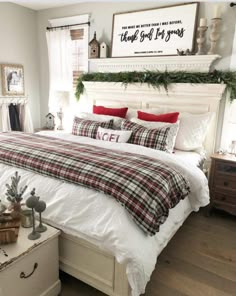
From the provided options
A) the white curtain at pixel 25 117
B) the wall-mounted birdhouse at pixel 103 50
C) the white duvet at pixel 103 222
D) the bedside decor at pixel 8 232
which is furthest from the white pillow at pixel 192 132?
the white curtain at pixel 25 117

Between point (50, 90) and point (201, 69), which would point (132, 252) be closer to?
point (201, 69)

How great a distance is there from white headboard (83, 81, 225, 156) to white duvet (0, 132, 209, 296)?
1417 millimetres

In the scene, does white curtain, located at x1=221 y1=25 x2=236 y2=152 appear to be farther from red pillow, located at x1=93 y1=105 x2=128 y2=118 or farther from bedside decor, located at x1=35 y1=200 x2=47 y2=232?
bedside decor, located at x1=35 y1=200 x2=47 y2=232

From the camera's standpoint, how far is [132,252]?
139 centimetres

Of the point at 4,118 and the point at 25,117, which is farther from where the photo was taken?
the point at 25,117

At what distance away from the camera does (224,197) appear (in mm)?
2629

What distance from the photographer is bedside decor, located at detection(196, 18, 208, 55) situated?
9.15ft

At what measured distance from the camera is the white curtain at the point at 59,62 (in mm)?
4029

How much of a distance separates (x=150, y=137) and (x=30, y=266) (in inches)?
64.1

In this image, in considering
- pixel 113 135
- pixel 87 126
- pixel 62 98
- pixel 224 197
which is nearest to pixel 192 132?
pixel 224 197

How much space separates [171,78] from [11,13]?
9.00 ft

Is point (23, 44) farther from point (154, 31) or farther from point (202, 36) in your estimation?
point (202, 36)

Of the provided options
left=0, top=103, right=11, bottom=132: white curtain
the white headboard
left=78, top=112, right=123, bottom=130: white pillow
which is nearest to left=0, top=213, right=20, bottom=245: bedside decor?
left=78, top=112, right=123, bottom=130: white pillow

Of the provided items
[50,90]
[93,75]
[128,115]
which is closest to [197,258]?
[128,115]
